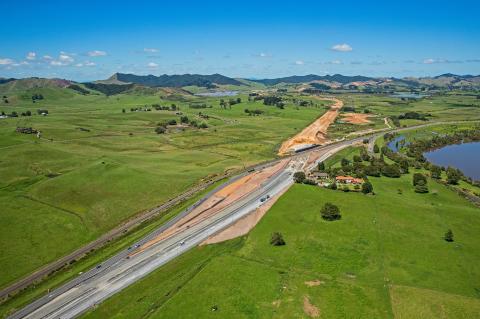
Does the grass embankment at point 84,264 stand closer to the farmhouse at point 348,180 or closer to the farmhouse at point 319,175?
the farmhouse at point 319,175

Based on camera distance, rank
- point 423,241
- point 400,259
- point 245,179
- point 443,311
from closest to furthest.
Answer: point 443,311
point 400,259
point 423,241
point 245,179

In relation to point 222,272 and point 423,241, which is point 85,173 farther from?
point 423,241

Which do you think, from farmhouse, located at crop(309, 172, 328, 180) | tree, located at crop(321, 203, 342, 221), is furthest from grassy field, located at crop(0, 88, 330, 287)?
tree, located at crop(321, 203, 342, 221)

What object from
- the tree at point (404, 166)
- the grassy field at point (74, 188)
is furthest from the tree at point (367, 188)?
the grassy field at point (74, 188)

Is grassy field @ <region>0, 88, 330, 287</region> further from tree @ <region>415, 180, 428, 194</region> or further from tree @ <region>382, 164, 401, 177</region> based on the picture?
tree @ <region>415, 180, 428, 194</region>

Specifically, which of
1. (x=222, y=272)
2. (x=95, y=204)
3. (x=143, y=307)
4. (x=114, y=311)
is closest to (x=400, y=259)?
(x=222, y=272)
